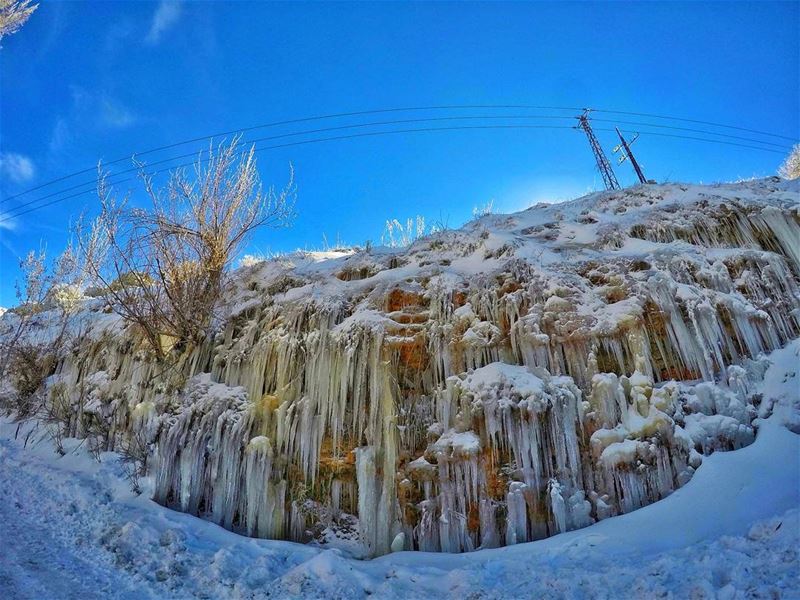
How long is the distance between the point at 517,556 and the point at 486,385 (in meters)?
1.86

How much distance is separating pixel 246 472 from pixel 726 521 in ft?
17.0

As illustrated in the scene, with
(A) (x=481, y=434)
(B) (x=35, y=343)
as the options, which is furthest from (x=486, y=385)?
(B) (x=35, y=343)

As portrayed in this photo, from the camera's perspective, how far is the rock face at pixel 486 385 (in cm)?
479

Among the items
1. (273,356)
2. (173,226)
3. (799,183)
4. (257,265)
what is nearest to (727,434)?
(799,183)

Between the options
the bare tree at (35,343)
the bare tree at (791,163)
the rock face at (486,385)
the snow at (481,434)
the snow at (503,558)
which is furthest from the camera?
the bare tree at (791,163)

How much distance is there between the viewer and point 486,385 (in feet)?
17.8

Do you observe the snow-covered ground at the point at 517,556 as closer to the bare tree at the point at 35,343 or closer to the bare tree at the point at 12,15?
the bare tree at the point at 35,343

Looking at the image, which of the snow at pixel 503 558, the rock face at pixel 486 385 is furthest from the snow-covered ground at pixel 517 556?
the rock face at pixel 486 385

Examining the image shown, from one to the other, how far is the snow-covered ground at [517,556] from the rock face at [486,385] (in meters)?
0.30

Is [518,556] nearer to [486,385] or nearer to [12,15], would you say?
[486,385]

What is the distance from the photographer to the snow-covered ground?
3.32 m

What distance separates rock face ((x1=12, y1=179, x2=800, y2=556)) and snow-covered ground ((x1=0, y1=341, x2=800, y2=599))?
0.30 m

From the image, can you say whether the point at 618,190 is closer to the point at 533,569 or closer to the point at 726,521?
the point at 726,521

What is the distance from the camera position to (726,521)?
381 cm
